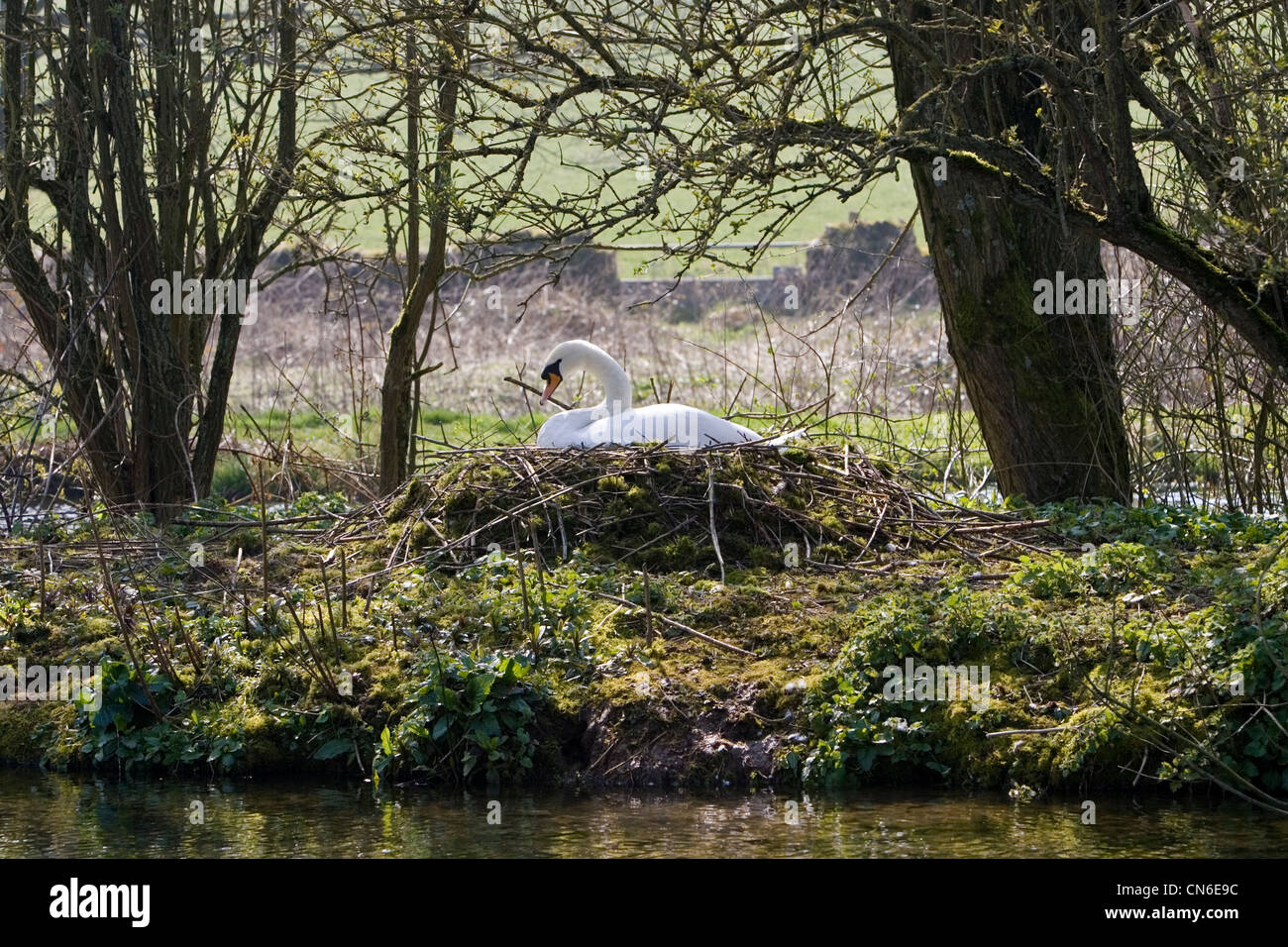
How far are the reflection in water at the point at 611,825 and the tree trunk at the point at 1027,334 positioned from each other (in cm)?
445

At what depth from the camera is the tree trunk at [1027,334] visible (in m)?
10.8

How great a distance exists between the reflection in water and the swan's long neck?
14.3ft

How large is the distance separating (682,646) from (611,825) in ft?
5.39

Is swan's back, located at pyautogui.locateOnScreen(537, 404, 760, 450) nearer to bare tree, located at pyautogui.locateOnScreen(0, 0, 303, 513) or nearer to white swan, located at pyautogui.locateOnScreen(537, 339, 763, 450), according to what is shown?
white swan, located at pyautogui.locateOnScreen(537, 339, 763, 450)

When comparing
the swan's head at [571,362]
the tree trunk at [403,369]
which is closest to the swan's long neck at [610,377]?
the swan's head at [571,362]

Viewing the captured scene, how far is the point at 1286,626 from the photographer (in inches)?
278

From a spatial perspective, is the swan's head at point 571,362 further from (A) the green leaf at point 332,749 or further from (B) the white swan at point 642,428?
(A) the green leaf at point 332,749

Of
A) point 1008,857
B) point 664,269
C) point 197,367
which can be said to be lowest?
point 1008,857

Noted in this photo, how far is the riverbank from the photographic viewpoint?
718 cm

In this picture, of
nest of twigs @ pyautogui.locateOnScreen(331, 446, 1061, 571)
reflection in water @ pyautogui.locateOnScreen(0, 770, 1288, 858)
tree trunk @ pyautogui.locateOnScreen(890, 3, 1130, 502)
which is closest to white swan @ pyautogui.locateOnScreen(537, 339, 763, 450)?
nest of twigs @ pyautogui.locateOnScreen(331, 446, 1061, 571)

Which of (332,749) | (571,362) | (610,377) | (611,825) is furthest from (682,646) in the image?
(571,362)

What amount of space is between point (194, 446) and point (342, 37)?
4220mm

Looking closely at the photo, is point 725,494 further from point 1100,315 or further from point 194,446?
point 194,446

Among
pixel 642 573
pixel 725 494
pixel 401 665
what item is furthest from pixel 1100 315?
pixel 401 665
